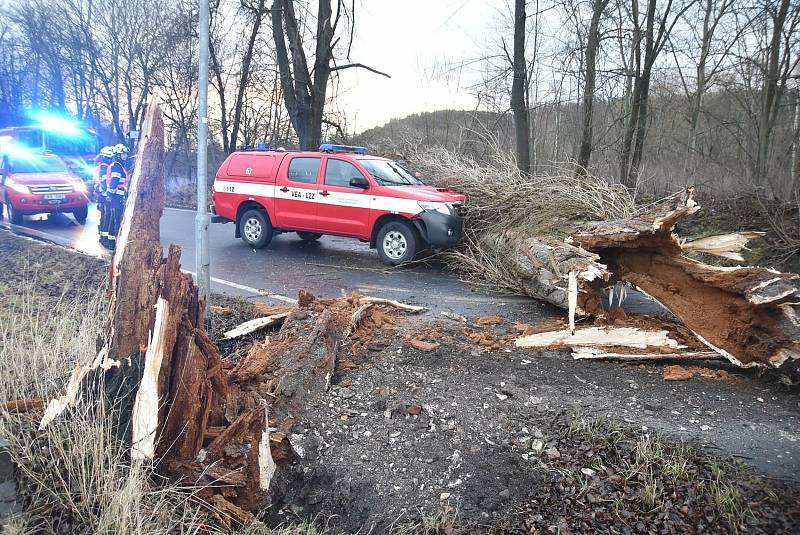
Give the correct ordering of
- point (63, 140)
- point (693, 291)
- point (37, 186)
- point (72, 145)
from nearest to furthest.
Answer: point (693, 291) < point (37, 186) < point (63, 140) < point (72, 145)

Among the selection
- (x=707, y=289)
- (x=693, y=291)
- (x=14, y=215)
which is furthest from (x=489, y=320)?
(x=14, y=215)

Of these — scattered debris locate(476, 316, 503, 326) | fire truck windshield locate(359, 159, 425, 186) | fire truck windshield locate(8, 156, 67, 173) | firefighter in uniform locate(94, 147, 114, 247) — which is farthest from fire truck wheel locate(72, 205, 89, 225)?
scattered debris locate(476, 316, 503, 326)

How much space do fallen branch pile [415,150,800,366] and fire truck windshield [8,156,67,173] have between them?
39.6 feet

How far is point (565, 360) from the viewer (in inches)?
201

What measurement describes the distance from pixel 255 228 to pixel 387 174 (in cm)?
303

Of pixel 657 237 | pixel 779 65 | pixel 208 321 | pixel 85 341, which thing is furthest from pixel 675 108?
pixel 85 341

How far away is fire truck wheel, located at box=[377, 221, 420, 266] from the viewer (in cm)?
957

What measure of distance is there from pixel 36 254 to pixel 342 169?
5.50 metres

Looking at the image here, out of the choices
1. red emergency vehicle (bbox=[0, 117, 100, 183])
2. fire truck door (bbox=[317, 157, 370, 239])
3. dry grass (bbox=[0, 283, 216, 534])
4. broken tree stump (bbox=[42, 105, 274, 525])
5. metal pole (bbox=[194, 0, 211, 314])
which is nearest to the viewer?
dry grass (bbox=[0, 283, 216, 534])

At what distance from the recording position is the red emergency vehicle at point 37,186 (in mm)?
13602

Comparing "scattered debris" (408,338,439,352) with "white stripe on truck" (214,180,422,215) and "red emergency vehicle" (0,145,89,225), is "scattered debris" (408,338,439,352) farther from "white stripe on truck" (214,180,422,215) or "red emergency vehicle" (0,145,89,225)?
"red emergency vehicle" (0,145,89,225)

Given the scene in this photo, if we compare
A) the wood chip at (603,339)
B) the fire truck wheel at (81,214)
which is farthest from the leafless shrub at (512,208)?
the fire truck wheel at (81,214)

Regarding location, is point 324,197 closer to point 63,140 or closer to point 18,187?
point 18,187

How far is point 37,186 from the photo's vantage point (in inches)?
539
